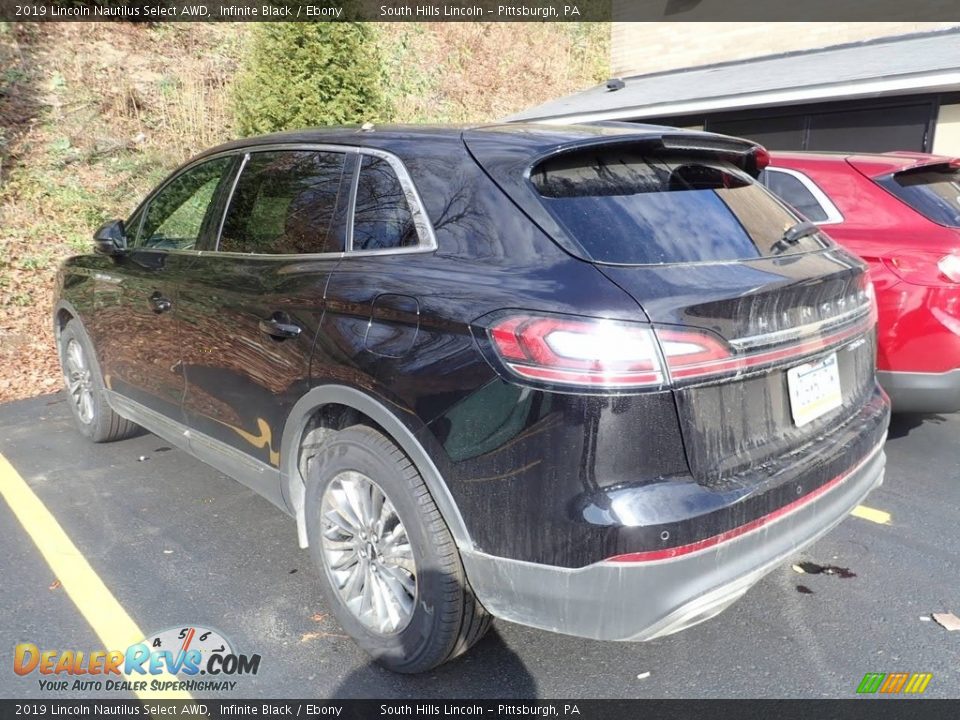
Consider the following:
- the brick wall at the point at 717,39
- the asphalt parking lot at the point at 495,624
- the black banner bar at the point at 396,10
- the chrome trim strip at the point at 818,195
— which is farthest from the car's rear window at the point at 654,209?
the brick wall at the point at 717,39

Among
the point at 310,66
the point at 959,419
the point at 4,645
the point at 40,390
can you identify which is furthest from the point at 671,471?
the point at 310,66

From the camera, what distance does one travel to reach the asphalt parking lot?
8.21 ft

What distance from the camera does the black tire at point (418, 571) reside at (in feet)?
7.45

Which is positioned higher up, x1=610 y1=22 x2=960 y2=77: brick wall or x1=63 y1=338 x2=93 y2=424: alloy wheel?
x1=610 y1=22 x2=960 y2=77: brick wall

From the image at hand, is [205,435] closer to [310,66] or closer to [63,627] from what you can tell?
[63,627]

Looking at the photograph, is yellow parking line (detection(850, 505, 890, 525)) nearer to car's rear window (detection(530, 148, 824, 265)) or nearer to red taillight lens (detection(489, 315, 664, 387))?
car's rear window (detection(530, 148, 824, 265))

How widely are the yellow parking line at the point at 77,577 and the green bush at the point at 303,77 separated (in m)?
6.25

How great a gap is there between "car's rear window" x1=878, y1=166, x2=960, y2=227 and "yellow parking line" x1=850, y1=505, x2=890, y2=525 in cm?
161

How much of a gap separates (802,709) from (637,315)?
1.46m

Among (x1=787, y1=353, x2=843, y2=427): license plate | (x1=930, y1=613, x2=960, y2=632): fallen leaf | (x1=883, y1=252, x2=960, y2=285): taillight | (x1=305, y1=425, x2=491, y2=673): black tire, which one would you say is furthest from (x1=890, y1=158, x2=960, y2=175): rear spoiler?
(x1=305, y1=425, x2=491, y2=673): black tire

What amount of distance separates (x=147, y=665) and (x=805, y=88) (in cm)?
971

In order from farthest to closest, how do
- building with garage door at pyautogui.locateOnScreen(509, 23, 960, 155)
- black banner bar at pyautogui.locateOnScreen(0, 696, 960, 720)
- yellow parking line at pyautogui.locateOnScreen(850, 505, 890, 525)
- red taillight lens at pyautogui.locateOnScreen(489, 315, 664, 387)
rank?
building with garage door at pyautogui.locateOnScreen(509, 23, 960, 155)
yellow parking line at pyautogui.locateOnScreen(850, 505, 890, 525)
black banner bar at pyautogui.locateOnScreen(0, 696, 960, 720)
red taillight lens at pyautogui.locateOnScreen(489, 315, 664, 387)

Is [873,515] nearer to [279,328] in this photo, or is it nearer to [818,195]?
[818,195]

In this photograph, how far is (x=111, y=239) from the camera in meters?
4.09
